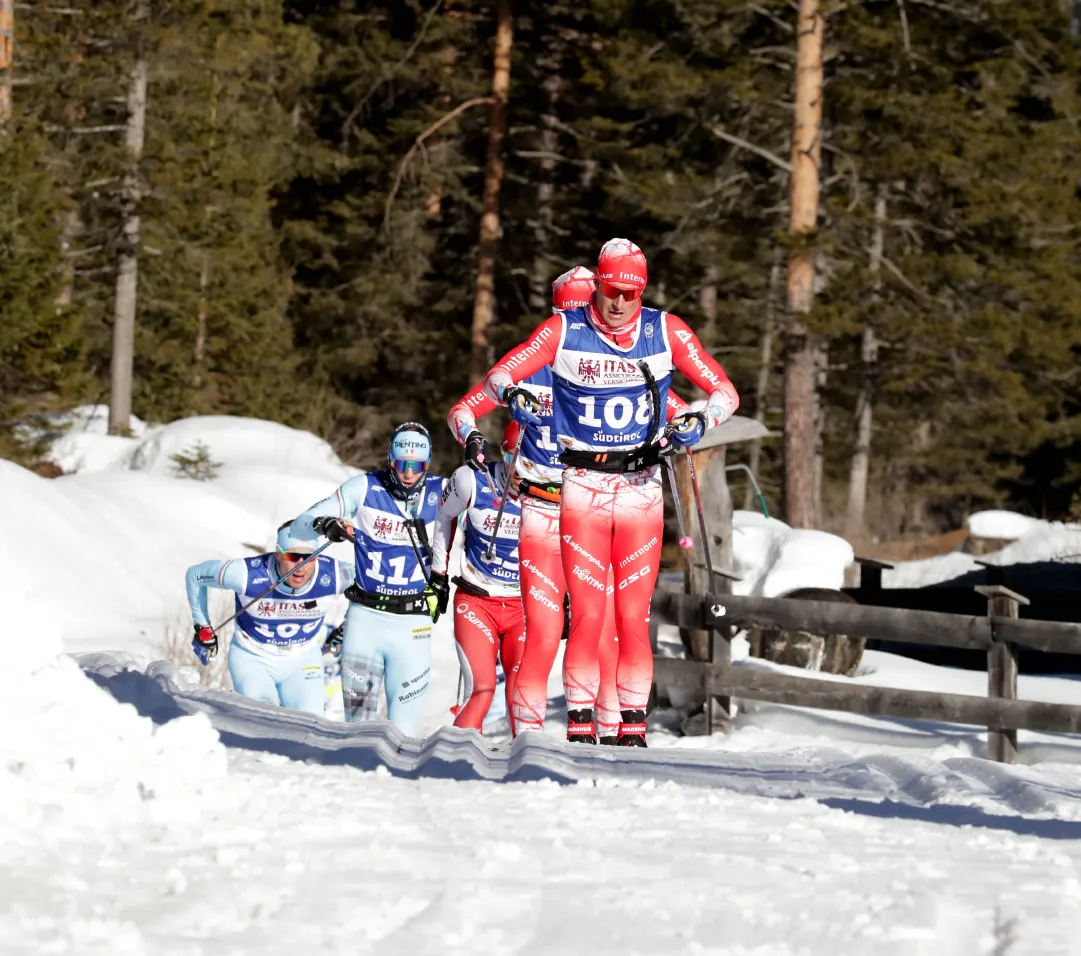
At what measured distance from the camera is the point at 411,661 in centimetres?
858

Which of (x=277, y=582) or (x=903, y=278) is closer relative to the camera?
(x=277, y=582)

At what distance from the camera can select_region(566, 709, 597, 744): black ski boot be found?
23.0ft

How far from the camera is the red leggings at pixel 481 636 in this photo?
27.1 feet

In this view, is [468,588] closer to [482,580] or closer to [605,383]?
[482,580]

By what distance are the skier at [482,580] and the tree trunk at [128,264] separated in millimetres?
16323

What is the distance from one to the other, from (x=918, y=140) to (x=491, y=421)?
9440 mm

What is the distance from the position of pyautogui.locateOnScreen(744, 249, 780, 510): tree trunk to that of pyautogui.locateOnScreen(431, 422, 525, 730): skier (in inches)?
873

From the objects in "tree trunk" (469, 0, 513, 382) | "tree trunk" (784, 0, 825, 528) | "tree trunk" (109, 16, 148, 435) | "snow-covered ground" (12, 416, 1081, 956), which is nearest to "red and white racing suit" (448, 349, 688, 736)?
"snow-covered ground" (12, 416, 1081, 956)

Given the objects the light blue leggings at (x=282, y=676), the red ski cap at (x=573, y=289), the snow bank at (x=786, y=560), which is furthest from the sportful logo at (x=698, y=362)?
the snow bank at (x=786, y=560)

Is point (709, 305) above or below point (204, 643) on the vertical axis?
above

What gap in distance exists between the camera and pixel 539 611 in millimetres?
7223

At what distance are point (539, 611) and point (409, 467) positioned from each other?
1.55 metres

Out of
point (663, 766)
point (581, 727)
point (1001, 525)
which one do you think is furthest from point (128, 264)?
point (663, 766)

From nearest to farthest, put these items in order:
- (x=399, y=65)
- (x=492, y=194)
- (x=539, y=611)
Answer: (x=539, y=611) < (x=492, y=194) < (x=399, y=65)
